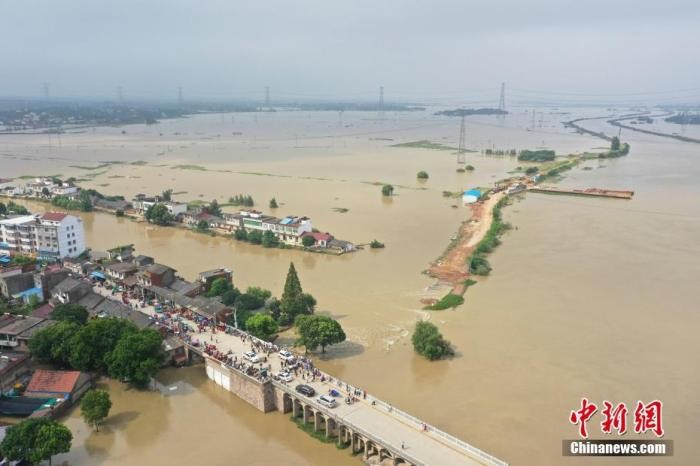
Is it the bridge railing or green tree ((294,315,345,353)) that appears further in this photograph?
green tree ((294,315,345,353))

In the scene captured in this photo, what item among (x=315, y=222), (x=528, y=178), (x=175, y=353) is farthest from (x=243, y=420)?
(x=528, y=178)

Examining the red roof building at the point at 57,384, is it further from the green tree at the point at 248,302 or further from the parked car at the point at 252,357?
the green tree at the point at 248,302

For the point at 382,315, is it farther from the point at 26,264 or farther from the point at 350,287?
the point at 26,264

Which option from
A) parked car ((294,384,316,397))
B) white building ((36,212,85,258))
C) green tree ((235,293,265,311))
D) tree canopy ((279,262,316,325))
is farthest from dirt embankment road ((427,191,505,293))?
white building ((36,212,85,258))

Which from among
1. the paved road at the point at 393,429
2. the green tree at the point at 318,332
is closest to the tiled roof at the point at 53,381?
the paved road at the point at 393,429

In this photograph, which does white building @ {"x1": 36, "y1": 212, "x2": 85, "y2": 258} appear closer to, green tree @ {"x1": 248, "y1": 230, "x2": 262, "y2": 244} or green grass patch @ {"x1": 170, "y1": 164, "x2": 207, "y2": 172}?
green tree @ {"x1": 248, "y1": 230, "x2": 262, "y2": 244}
